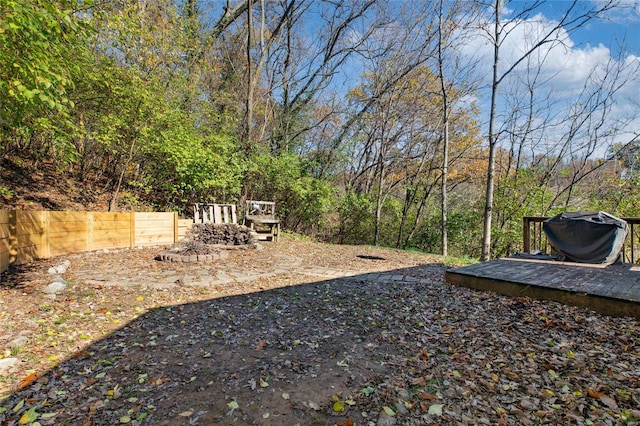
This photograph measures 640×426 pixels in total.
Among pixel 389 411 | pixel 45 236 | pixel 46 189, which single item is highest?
pixel 46 189

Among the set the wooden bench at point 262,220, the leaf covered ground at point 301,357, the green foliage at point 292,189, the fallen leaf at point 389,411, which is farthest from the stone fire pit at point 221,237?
the fallen leaf at point 389,411

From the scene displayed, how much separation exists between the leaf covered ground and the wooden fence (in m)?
0.46

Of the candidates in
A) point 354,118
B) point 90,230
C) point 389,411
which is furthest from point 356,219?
point 389,411

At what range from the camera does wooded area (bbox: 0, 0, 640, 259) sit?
672 cm

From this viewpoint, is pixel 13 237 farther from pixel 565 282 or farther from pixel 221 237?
pixel 565 282

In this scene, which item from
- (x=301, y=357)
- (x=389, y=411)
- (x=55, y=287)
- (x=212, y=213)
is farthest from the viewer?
(x=212, y=213)

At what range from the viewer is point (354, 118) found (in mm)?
12133

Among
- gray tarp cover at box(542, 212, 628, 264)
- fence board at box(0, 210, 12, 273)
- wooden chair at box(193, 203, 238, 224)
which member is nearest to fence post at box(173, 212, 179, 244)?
wooden chair at box(193, 203, 238, 224)

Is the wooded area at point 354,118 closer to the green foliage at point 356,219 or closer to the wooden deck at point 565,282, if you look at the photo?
the green foliage at point 356,219

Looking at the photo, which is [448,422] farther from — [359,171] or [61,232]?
[359,171]

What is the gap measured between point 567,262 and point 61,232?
8079mm

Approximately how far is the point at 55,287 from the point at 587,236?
7.29 metres

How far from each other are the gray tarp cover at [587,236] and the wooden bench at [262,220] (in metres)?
6.20

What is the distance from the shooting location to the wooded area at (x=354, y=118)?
672 cm
